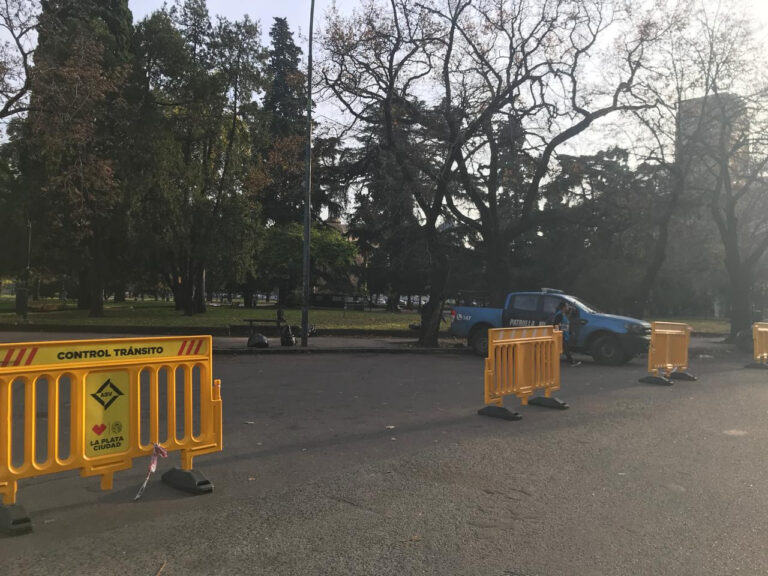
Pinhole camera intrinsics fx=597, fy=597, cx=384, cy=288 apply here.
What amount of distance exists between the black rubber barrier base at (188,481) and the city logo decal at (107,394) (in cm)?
85

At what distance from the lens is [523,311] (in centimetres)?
1669

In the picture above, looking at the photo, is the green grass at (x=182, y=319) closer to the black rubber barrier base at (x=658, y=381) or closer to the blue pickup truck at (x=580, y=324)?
the blue pickup truck at (x=580, y=324)

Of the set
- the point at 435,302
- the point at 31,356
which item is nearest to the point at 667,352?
the point at 435,302

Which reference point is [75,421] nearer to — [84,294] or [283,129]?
[84,294]

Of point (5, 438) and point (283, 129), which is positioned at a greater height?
point (283, 129)

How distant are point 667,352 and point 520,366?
536 cm

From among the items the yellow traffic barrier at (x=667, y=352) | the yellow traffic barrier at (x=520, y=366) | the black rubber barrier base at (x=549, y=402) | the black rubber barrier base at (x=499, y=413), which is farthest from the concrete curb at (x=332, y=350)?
the black rubber barrier base at (x=499, y=413)

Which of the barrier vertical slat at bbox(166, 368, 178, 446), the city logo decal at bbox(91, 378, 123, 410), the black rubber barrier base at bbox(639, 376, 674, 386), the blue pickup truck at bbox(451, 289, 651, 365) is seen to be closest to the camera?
the city logo decal at bbox(91, 378, 123, 410)

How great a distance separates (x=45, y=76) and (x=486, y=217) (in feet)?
47.6

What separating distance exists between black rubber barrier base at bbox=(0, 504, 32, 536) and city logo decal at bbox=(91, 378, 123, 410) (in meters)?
0.92

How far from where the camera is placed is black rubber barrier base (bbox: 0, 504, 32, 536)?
4098 mm

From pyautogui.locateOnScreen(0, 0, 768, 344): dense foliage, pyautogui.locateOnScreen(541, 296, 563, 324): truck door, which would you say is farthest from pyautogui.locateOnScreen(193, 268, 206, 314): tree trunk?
pyautogui.locateOnScreen(541, 296, 563, 324): truck door

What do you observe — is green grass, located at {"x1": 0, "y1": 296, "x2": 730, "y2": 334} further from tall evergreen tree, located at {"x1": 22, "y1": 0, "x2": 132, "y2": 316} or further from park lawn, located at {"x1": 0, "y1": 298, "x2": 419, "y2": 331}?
tall evergreen tree, located at {"x1": 22, "y1": 0, "x2": 132, "y2": 316}

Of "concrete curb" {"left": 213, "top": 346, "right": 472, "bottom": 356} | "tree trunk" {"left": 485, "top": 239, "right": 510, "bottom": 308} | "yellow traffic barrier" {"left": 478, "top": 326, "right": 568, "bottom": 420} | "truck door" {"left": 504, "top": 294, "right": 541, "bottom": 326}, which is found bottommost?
"concrete curb" {"left": 213, "top": 346, "right": 472, "bottom": 356}
